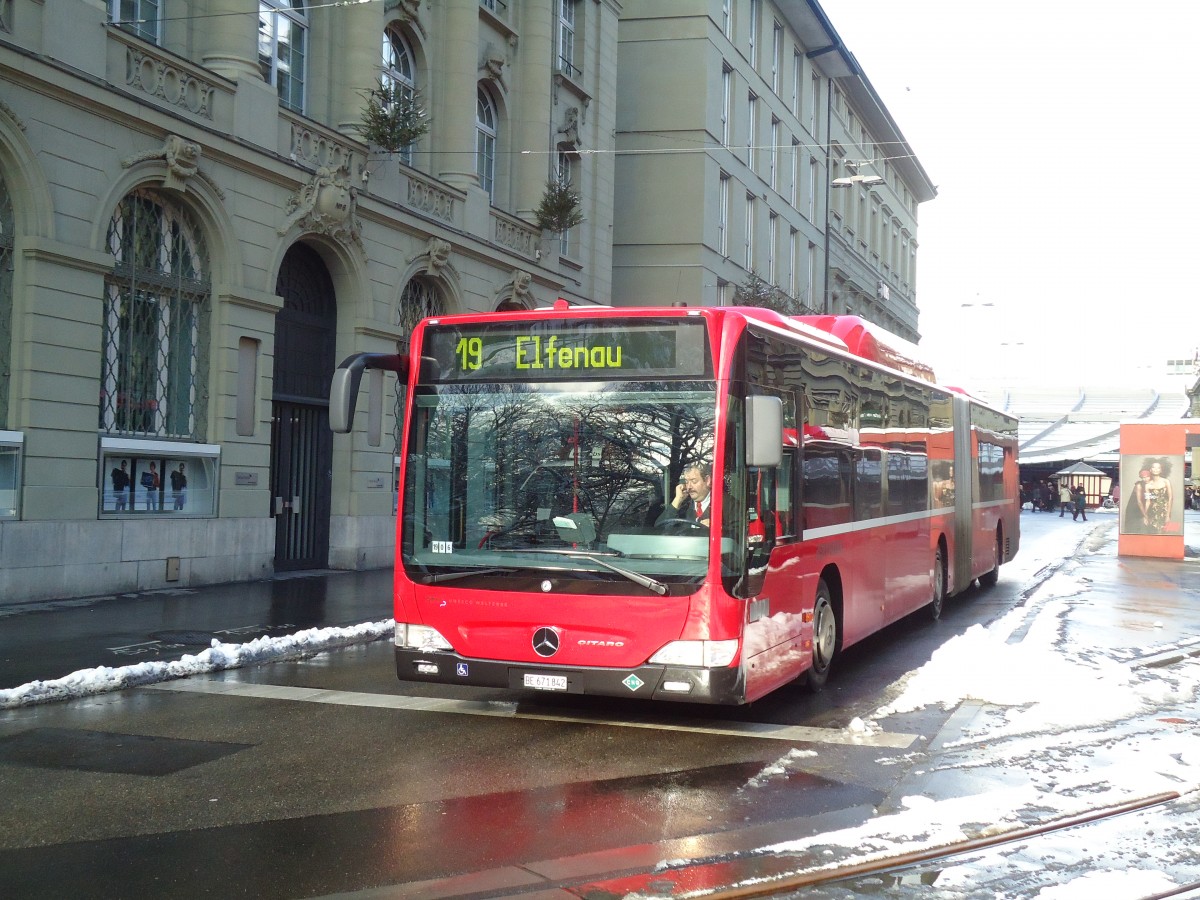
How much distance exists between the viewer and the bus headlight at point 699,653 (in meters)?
7.56

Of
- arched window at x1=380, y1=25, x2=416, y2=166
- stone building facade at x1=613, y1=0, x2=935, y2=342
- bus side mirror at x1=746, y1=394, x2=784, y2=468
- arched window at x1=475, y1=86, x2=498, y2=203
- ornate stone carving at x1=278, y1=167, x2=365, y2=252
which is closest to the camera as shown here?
bus side mirror at x1=746, y1=394, x2=784, y2=468

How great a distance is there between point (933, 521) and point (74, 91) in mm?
11006

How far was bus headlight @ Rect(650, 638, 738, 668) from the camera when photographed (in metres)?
7.56

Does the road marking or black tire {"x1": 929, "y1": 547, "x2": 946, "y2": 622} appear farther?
black tire {"x1": 929, "y1": 547, "x2": 946, "y2": 622}

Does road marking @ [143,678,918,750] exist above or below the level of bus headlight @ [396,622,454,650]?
below

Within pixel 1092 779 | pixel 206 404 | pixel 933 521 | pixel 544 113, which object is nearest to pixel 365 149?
pixel 206 404

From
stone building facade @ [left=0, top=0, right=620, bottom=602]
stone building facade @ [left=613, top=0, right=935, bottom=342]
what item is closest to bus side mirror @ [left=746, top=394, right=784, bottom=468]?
stone building facade @ [left=0, top=0, right=620, bottom=602]

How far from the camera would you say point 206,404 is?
17484 millimetres

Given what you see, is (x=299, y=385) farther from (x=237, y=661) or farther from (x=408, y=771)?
(x=408, y=771)

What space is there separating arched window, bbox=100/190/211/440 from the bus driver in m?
10.4

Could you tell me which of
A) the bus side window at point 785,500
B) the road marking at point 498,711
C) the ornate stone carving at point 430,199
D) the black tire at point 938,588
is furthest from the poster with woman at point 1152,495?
the road marking at point 498,711

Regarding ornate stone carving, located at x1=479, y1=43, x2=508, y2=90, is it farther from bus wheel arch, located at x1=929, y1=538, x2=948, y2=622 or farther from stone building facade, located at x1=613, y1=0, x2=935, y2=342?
bus wheel arch, located at x1=929, y1=538, x2=948, y2=622

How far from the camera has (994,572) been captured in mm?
20656

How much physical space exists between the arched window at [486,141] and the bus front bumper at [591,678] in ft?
60.6
